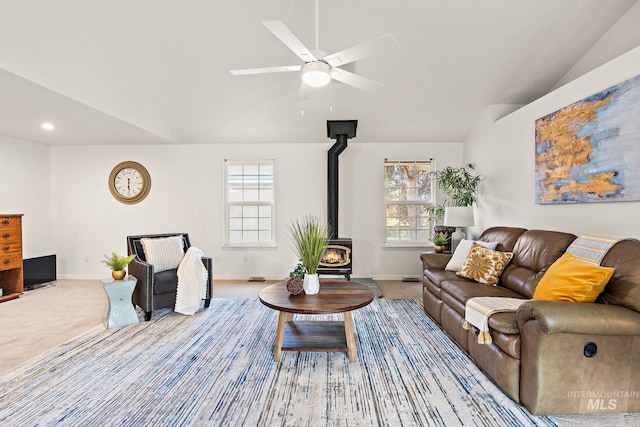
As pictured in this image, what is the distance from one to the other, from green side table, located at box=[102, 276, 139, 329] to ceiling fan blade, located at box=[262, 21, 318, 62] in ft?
9.09

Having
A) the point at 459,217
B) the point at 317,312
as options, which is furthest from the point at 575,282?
the point at 459,217

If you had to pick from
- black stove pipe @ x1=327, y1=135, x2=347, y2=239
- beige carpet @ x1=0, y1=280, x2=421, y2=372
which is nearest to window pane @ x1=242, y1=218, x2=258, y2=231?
beige carpet @ x1=0, y1=280, x2=421, y2=372

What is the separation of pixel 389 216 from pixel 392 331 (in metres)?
2.58

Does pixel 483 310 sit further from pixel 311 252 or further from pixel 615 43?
pixel 615 43

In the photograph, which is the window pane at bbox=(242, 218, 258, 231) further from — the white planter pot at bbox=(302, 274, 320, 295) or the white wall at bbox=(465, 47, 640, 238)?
the white wall at bbox=(465, 47, 640, 238)

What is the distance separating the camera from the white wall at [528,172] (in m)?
2.46

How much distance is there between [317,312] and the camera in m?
2.31

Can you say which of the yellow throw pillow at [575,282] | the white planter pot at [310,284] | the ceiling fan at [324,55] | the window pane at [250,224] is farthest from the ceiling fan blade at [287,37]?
the window pane at [250,224]

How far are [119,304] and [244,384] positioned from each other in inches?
73.1

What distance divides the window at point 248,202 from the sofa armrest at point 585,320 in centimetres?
421

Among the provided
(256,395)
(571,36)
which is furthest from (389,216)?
(256,395)

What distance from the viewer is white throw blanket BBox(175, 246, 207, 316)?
351 cm

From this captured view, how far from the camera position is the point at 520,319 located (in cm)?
190

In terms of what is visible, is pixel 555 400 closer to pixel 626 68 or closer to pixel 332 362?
pixel 332 362
